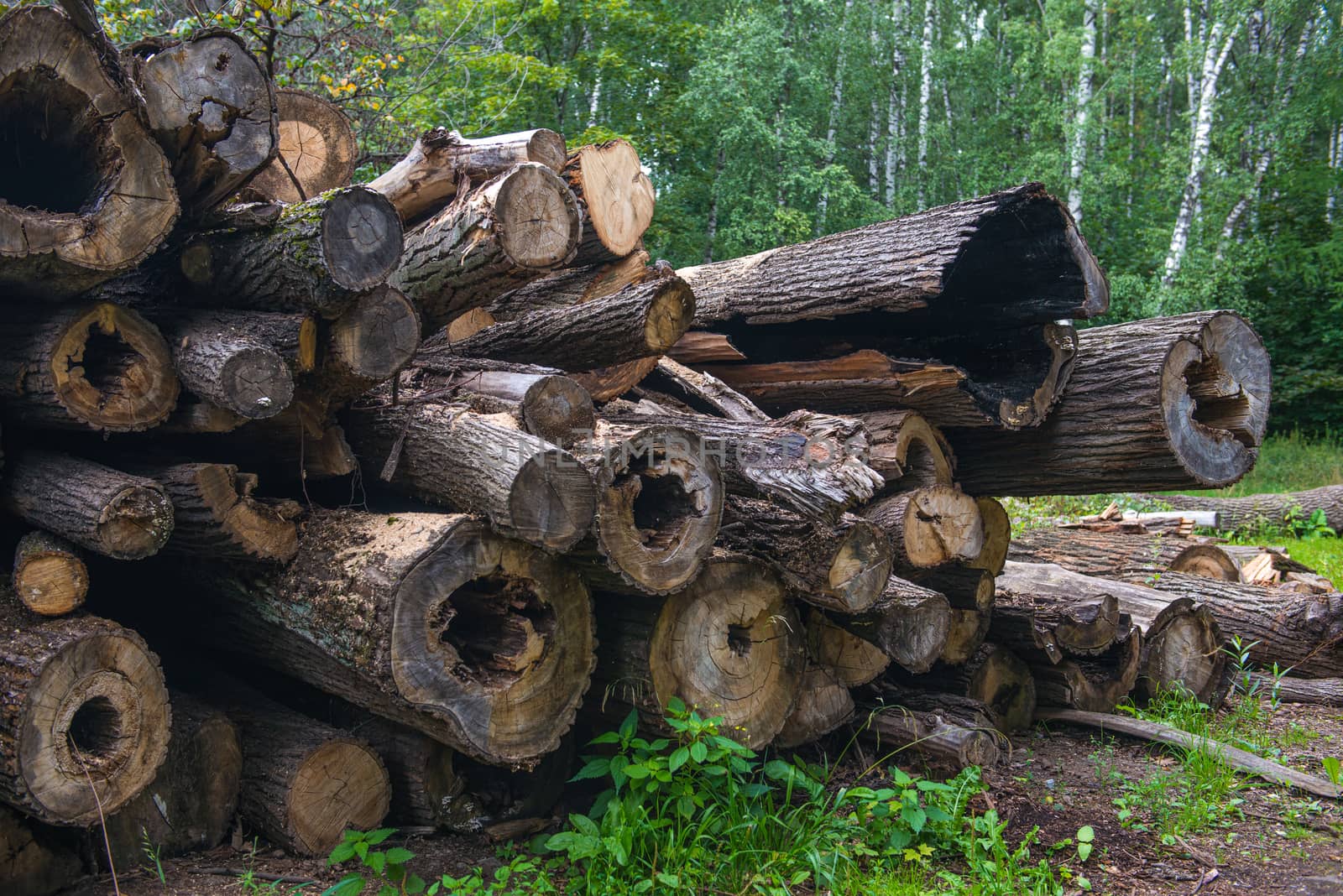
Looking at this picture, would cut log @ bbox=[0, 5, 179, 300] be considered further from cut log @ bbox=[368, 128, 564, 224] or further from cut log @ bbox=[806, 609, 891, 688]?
cut log @ bbox=[806, 609, 891, 688]

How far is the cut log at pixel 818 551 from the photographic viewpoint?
12.3 ft

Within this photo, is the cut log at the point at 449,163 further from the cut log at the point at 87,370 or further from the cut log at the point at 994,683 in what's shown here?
the cut log at the point at 994,683

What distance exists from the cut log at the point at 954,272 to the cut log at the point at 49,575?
3275 millimetres

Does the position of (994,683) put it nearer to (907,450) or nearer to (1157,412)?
(907,450)

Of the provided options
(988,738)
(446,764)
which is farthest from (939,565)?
(446,764)

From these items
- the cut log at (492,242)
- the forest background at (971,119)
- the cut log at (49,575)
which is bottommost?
the cut log at (49,575)

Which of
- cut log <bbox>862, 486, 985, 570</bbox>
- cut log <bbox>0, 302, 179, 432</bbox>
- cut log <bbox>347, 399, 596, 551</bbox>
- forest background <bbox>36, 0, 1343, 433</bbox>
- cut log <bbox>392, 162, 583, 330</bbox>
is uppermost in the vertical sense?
forest background <bbox>36, 0, 1343, 433</bbox>

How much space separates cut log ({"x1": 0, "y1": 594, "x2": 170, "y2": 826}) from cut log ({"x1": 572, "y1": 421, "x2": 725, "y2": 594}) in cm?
147

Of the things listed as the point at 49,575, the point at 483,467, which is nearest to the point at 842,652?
the point at 483,467

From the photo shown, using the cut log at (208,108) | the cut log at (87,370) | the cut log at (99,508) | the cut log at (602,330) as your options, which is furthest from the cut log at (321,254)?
the cut log at (602,330)

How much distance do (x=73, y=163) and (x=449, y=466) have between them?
159 centimetres

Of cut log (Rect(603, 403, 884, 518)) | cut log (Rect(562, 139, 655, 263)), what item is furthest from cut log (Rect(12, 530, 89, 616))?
cut log (Rect(562, 139, 655, 263))

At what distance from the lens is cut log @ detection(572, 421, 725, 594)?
317 centimetres

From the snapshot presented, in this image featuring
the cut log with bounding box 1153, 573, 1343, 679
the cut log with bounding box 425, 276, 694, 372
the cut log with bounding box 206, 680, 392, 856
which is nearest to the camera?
the cut log with bounding box 206, 680, 392, 856
